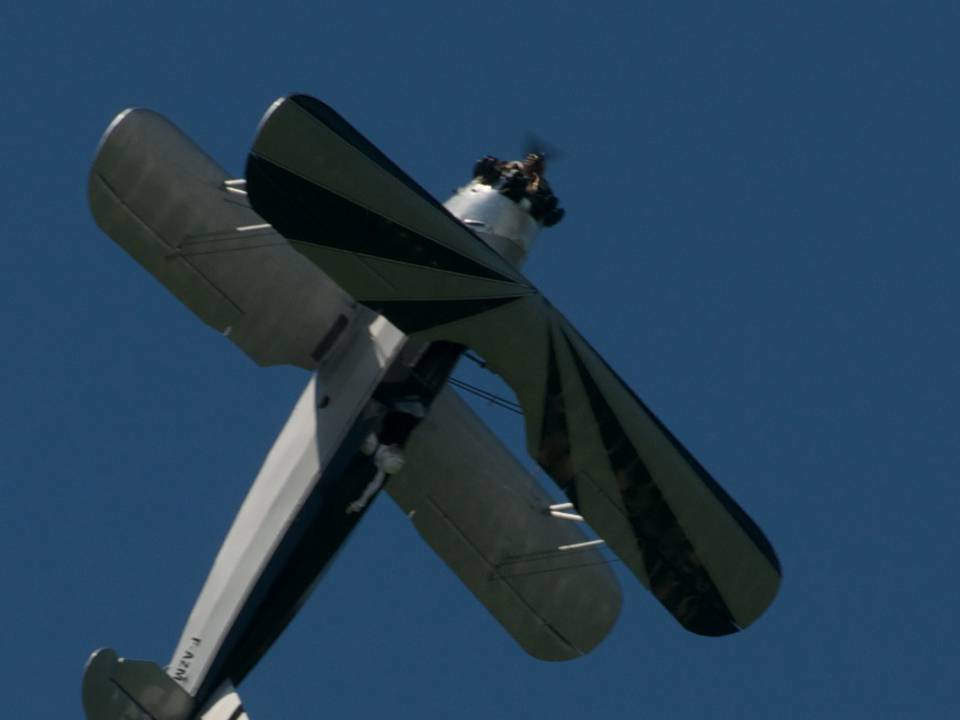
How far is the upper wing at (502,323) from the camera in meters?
28.2

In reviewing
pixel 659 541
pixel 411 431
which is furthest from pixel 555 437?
pixel 411 431

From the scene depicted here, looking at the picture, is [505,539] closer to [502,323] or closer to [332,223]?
[502,323]

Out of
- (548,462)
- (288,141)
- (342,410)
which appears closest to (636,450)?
(548,462)

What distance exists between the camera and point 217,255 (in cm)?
3173

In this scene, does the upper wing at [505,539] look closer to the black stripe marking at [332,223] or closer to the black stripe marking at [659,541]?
the black stripe marking at [659,541]

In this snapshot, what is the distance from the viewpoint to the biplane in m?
29.0

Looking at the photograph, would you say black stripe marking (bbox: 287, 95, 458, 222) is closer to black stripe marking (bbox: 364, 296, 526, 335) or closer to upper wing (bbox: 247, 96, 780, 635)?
upper wing (bbox: 247, 96, 780, 635)

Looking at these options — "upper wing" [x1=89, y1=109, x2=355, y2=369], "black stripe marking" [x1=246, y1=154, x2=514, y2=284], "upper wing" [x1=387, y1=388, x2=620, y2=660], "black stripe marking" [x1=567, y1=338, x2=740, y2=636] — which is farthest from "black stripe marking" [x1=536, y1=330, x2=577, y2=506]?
"upper wing" [x1=89, y1=109, x2=355, y2=369]

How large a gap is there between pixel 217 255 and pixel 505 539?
5028 millimetres

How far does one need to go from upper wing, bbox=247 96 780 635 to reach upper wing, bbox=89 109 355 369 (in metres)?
3.17

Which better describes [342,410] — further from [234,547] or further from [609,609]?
[609,609]

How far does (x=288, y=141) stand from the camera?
91.7 ft

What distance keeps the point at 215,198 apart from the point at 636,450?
228 inches

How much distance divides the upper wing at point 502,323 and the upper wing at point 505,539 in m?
2.60
